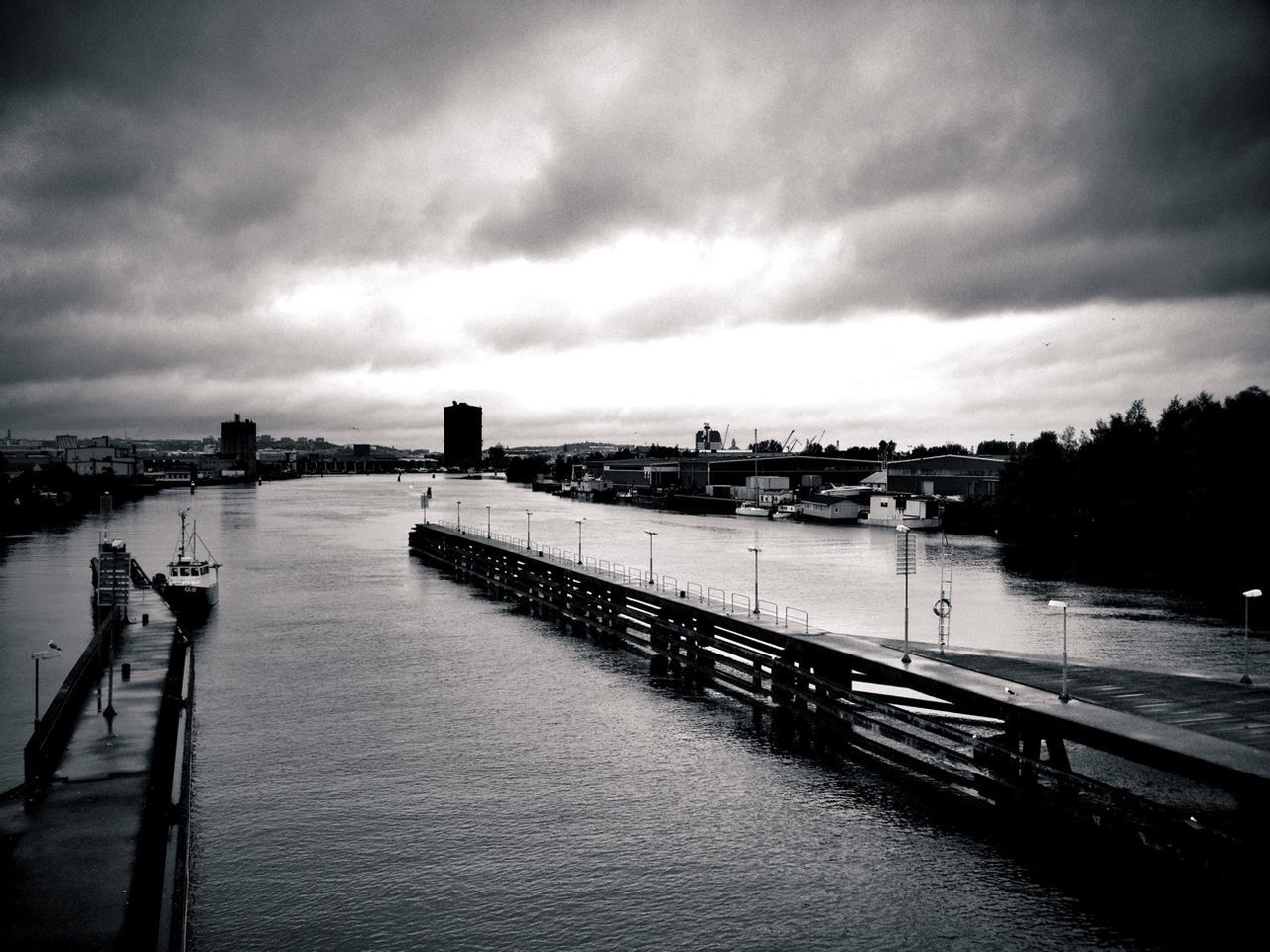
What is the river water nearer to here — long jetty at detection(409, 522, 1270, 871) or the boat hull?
the boat hull

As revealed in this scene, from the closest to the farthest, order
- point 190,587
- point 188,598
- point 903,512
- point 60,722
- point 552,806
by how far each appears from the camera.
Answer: point 552,806
point 60,722
point 188,598
point 190,587
point 903,512

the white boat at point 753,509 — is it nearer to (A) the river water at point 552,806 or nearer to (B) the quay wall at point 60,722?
(A) the river water at point 552,806

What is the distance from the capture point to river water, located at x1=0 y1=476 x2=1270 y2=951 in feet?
42.6

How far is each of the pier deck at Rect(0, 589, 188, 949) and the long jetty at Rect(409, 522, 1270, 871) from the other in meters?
13.3

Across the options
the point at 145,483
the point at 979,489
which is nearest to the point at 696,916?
the point at 979,489

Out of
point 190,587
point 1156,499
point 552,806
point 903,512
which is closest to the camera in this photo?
point 552,806

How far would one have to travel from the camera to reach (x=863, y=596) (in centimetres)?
4350

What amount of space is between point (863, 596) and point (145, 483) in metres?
182

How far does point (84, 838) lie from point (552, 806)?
24.3 feet

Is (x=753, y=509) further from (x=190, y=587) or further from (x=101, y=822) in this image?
(x=101, y=822)

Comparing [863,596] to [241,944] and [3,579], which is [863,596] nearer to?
[241,944]

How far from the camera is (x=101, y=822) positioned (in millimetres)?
13656

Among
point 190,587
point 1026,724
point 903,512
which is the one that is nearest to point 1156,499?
point 903,512

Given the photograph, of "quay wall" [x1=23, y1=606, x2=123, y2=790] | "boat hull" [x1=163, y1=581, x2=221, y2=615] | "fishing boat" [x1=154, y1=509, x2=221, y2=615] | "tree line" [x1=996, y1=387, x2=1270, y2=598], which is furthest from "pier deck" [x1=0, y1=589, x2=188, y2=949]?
"tree line" [x1=996, y1=387, x2=1270, y2=598]
